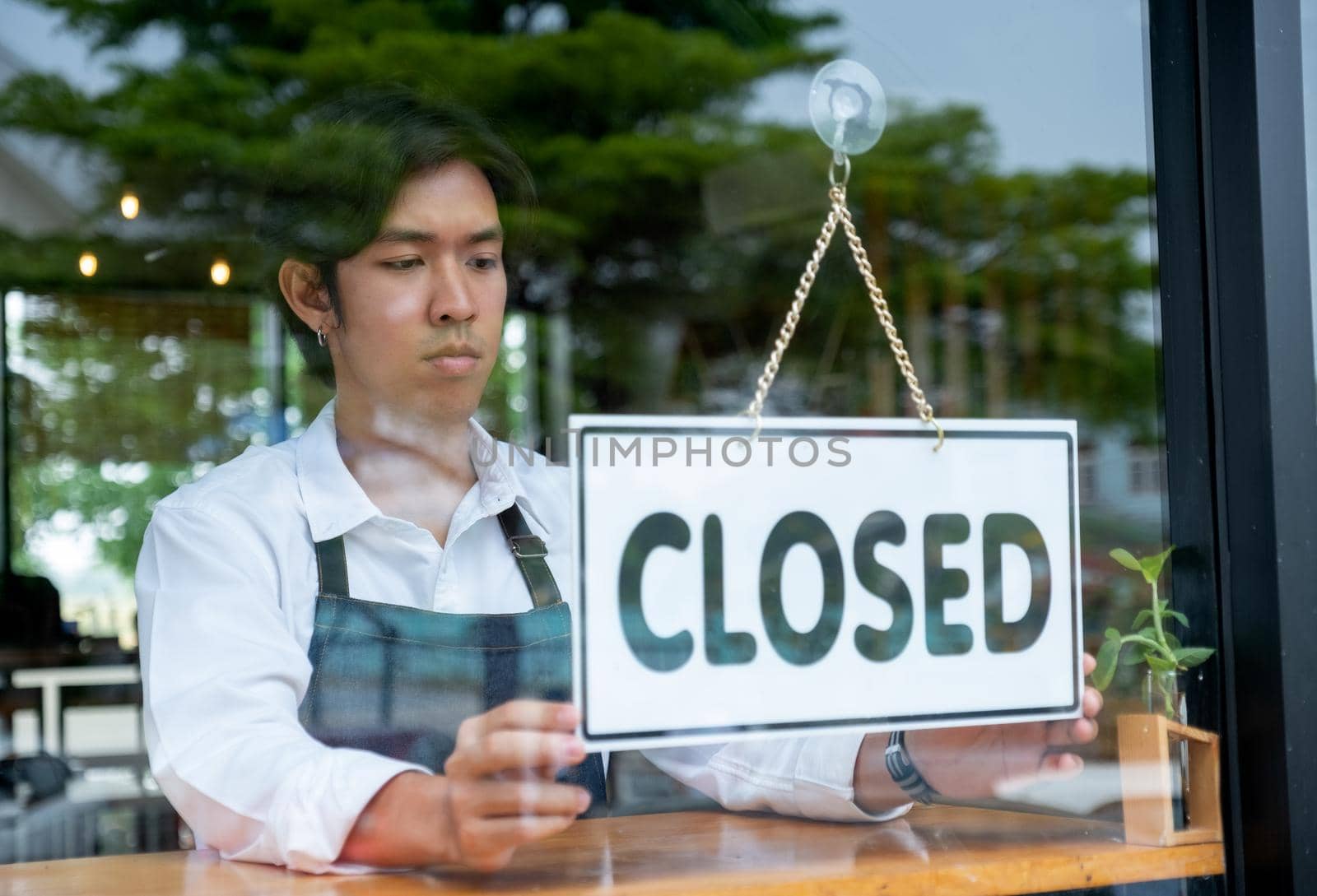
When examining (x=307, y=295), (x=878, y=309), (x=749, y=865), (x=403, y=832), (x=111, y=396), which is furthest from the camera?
(x=111, y=396)

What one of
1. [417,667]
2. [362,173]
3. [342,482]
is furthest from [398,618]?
[362,173]

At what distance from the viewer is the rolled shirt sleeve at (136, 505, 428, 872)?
3.06 feet

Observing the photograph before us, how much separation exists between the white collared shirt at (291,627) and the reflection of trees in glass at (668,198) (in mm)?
656

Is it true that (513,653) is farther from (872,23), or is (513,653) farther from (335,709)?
(872,23)

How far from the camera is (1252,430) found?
1.12 metres

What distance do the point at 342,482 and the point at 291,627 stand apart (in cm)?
15

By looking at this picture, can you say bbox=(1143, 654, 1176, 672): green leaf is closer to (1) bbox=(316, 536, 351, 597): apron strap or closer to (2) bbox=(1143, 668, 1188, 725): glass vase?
(2) bbox=(1143, 668, 1188, 725): glass vase

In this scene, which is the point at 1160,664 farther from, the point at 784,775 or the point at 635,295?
the point at 635,295

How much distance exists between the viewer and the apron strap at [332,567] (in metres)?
1.04

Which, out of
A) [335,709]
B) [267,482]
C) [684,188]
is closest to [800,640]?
[335,709]

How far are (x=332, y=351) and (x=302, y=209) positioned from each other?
0.20 metres

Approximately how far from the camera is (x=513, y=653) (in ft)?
3.51

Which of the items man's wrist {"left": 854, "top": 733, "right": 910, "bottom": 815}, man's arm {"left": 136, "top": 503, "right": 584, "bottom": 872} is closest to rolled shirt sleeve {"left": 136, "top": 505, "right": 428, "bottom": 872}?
man's arm {"left": 136, "top": 503, "right": 584, "bottom": 872}

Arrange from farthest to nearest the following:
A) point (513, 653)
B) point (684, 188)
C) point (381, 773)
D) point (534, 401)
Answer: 1. point (684, 188)
2. point (534, 401)
3. point (513, 653)
4. point (381, 773)
